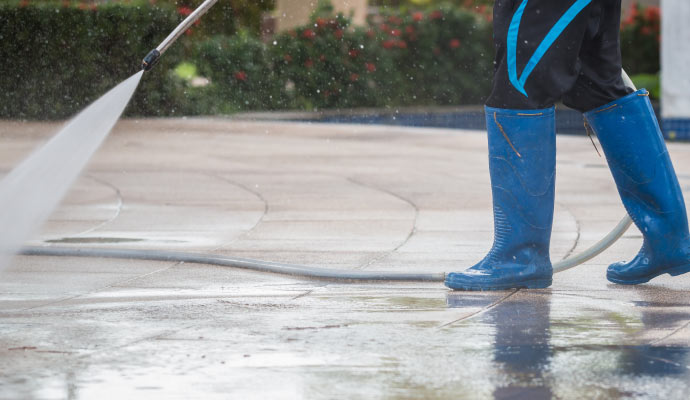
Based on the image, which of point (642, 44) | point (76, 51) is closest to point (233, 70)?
point (76, 51)

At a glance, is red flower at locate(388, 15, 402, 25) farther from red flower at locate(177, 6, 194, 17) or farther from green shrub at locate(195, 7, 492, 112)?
red flower at locate(177, 6, 194, 17)

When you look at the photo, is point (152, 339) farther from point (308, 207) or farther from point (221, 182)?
point (221, 182)

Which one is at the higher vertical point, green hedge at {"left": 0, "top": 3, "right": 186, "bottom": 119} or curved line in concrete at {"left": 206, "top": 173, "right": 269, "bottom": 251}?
green hedge at {"left": 0, "top": 3, "right": 186, "bottom": 119}

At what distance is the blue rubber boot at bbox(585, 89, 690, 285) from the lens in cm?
470

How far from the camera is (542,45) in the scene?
14.7ft

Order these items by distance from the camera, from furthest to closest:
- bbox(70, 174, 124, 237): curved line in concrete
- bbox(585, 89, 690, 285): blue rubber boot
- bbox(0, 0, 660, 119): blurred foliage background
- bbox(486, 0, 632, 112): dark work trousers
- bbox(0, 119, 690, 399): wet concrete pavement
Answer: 1. bbox(0, 0, 660, 119): blurred foliage background
2. bbox(70, 174, 124, 237): curved line in concrete
3. bbox(585, 89, 690, 285): blue rubber boot
4. bbox(486, 0, 632, 112): dark work trousers
5. bbox(0, 119, 690, 399): wet concrete pavement

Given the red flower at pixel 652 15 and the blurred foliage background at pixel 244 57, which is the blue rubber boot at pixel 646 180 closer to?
the blurred foliage background at pixel 244 57

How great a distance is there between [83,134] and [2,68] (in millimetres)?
12804

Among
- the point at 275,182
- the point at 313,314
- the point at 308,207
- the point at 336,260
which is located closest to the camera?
the point at 313,314

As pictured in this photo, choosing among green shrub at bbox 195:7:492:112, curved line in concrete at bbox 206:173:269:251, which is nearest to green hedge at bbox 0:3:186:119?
green shrub at bbox 195:7:492:112

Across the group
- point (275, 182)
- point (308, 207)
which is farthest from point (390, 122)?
point (308, 207)

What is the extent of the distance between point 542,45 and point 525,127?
28 centimetres

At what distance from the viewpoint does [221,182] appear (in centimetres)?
931

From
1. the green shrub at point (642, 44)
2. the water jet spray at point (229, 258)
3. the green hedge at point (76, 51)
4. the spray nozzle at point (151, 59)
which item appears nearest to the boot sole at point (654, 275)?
the water jet spray at point (229, 258)
